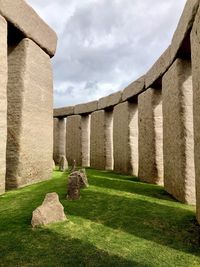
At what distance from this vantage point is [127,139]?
9.80m

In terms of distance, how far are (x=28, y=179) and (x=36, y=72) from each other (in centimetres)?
246

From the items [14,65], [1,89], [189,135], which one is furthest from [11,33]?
[189,135]

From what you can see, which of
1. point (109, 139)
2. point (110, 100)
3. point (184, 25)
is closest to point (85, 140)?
point (109, 139)

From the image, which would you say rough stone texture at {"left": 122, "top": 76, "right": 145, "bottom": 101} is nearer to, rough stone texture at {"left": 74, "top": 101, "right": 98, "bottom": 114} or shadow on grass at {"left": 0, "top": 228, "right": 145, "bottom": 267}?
rough stone texture at {"left": 74, "top": 101, "right": 98, "bottom": 114}

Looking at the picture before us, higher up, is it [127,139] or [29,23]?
[29,23]

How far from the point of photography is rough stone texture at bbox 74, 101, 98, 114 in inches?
507

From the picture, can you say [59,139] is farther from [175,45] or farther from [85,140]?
[175,45]

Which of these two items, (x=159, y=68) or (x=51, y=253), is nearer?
(x=51, y=253)

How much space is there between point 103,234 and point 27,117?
368 cm

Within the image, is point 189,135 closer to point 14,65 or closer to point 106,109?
point 14,65

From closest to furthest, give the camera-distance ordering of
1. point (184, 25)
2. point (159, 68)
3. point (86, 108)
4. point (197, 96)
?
point (197, 96), point (184, 25), point (159, 68), point (86, 108)

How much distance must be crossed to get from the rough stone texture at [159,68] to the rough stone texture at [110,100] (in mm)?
2623

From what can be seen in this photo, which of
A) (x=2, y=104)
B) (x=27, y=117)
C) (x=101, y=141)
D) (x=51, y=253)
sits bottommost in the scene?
(x=51, y=253)

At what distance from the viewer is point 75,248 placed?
3.06m
